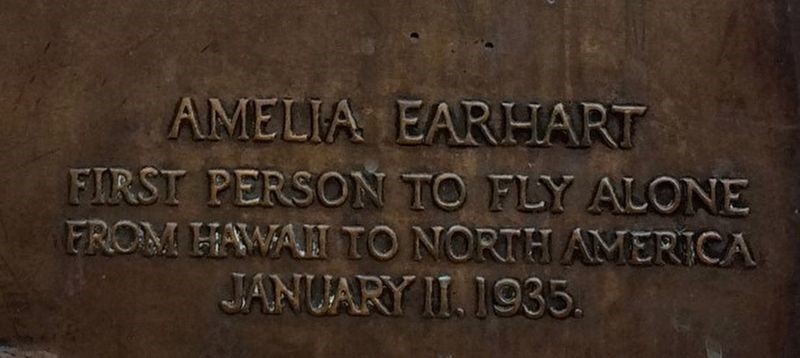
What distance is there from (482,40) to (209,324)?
0.81 m

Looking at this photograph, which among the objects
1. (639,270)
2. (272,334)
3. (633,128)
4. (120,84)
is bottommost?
(272,334)

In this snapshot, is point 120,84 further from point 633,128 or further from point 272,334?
point 633,128

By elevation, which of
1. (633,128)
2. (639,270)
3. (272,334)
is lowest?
(272,334)

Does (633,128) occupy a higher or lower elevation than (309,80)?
lower

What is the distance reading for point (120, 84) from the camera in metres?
1.83

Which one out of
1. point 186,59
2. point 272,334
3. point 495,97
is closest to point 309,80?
point 186,59

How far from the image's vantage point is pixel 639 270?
5.90ft

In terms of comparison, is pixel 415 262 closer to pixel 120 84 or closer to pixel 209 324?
pixel 209 324

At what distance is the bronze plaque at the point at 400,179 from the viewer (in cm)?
179

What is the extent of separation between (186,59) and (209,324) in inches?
21.7

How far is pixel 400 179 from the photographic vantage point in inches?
71.5

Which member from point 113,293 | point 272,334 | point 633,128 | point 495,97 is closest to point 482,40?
point 495,97

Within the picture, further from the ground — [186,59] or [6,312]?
[186,59]

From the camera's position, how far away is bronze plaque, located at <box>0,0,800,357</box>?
1795 millimetres
